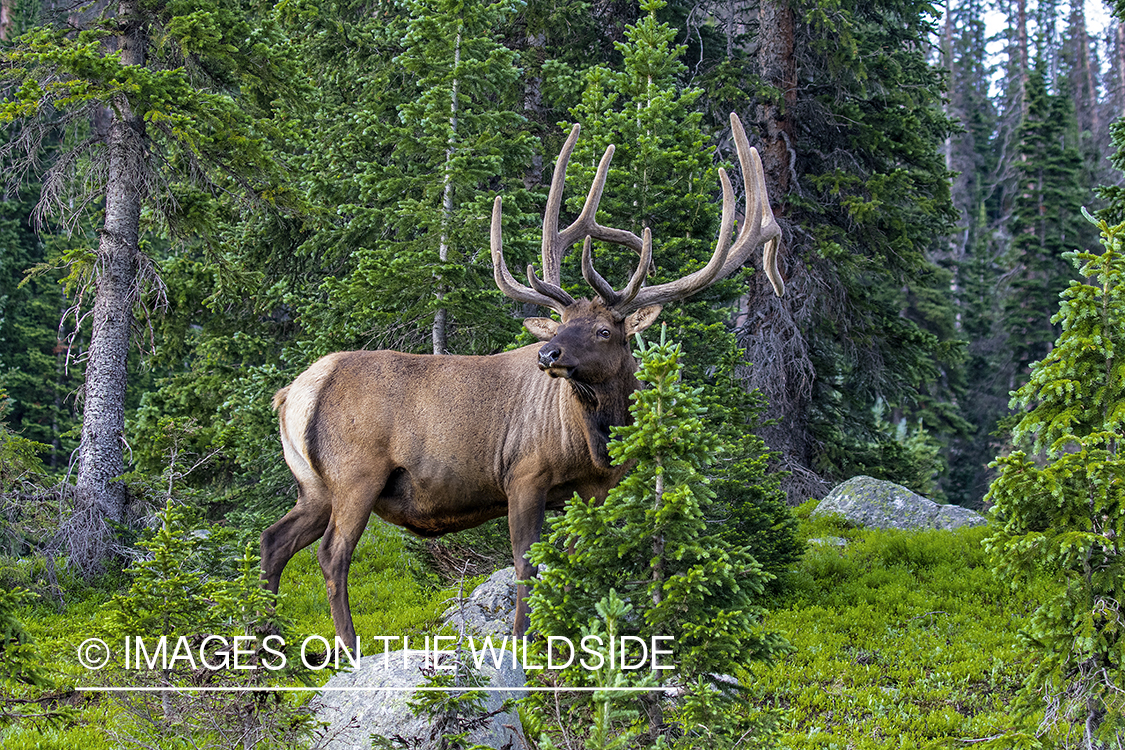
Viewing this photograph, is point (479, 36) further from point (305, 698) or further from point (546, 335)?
point (305, 698)

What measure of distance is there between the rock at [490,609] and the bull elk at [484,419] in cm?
70

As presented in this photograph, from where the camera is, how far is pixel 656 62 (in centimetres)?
997

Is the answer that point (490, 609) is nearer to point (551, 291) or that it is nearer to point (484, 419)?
point (484, 419)

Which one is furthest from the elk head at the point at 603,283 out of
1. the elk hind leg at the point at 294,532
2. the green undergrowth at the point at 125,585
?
the green undergrowth at the point at 125,585

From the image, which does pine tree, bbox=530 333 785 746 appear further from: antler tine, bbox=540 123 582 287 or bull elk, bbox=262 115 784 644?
antler tine, bbox=540 123 582 287

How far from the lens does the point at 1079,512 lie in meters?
4.93

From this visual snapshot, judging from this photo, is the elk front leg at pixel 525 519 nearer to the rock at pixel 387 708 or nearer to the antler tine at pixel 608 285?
the antler tine at pixel 608 285

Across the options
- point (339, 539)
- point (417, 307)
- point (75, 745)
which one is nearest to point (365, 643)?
point (339, 539)

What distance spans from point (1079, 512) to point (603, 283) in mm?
3700

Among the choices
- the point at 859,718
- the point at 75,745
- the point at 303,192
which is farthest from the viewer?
the point at 303,192

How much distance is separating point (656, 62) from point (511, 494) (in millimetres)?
Answer: 4840

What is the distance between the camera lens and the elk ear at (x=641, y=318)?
746cm

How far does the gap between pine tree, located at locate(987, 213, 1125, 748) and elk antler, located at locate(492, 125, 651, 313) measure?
3.10 m

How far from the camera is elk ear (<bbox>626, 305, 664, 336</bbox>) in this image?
7.46m
